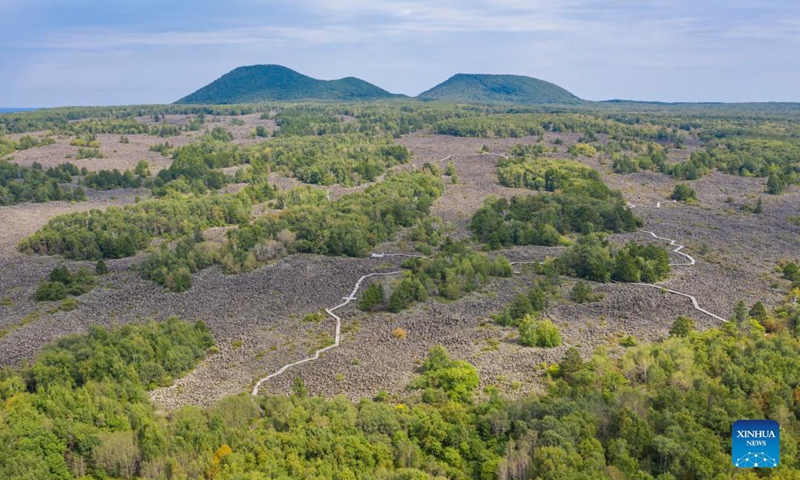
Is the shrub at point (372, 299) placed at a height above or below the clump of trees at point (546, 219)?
below

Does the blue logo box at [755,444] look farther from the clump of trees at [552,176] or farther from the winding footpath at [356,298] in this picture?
the clump of trees at [552,176]

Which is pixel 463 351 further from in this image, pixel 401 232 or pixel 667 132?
pixel 667 132

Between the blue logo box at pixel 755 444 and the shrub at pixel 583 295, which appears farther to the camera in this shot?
the shrub at pixel 583 295

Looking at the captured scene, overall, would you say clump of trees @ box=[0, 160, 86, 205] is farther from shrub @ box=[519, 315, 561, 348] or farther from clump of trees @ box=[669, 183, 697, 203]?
clump of trees @ box=[669, 183, 697, 203]

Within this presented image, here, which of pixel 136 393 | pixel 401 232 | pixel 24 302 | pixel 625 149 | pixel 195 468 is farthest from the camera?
pixel 625 149

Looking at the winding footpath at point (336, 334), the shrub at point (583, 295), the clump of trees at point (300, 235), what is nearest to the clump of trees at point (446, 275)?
the winding footpath at point (336, 334)

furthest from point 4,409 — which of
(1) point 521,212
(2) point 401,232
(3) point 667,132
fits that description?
(3) point 667,132

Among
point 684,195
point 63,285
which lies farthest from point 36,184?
point 684,195
